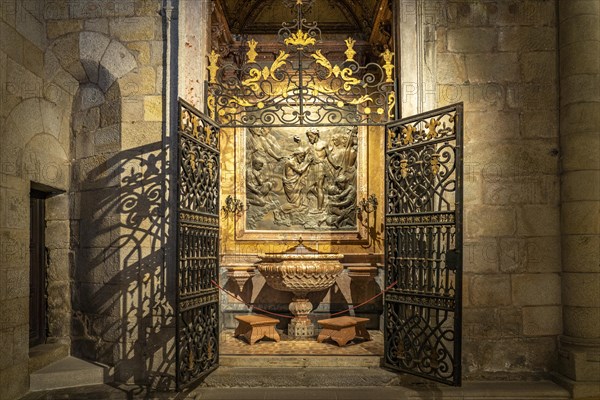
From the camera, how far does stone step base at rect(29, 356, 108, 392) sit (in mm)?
4402

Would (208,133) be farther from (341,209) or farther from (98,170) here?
(341,209)

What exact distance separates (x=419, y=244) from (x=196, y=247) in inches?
70.6

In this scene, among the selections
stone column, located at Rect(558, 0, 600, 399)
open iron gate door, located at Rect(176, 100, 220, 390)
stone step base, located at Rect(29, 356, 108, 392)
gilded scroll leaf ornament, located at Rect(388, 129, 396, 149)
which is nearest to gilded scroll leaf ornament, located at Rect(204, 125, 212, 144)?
open iron gate door, located at Rect(176, 100, 220, 390)

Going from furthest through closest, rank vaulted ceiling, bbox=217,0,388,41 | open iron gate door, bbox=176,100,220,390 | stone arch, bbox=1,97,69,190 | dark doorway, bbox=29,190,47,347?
vaulted ceiling, bbox=217,0,388,41
dark doorway, bbox=29,190,47,347
stone arch, bbox=1,97,69,190
open iron gate door, bbox=176,100,220,390

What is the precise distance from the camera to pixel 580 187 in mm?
4488

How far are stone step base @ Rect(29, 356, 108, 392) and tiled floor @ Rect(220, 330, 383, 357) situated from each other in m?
1.07

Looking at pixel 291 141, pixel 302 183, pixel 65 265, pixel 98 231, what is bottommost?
pixel 65 265

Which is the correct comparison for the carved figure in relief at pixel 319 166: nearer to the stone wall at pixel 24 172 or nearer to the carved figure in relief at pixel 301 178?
the carved figure in relief at pixel 301 178

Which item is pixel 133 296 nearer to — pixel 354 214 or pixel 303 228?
pixel 303 228

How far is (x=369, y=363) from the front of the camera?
4.76 m

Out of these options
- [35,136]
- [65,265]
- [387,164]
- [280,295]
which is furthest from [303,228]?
[35,136]

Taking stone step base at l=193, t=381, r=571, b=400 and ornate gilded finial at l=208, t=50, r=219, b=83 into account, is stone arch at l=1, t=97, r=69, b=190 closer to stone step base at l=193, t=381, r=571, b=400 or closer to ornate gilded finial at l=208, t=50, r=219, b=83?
ornate gilded finial at l=208, t=50, r=219, b=83

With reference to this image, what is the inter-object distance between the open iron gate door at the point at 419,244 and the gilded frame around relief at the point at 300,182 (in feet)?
6.64

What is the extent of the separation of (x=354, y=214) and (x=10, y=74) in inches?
156
